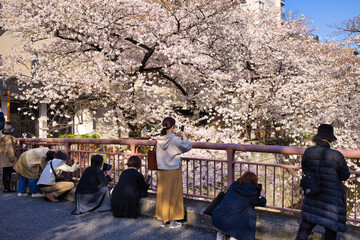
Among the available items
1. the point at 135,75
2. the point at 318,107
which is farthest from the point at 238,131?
the point at 135,75

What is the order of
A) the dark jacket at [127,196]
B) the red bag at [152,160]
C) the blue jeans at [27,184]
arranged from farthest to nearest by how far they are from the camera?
the blue jeans at [27,184] → the dark jacket at [127,196] → the red bag at [152,160]


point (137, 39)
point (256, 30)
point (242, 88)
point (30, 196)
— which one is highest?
point (256, 30)

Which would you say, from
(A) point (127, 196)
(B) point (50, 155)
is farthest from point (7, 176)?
(A) point (127, 196)

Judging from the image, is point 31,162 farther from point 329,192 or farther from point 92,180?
point 329,192

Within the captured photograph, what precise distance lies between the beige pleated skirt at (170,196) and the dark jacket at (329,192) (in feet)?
6.06

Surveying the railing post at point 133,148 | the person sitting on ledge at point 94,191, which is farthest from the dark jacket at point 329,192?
the person sitting on ledge at point 94,191

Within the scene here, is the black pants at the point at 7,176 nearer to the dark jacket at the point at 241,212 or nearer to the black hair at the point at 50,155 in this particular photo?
the black hair at the point at 50,155

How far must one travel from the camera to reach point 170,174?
4504mm

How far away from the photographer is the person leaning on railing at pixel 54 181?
616cm

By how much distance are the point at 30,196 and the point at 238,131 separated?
8.85 metres

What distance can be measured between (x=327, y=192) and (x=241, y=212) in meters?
1.00

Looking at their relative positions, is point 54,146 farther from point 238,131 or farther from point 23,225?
point 238,131

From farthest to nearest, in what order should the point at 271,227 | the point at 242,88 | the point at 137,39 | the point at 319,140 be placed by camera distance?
the point at 242,88, the point at 137,39, the point at 271,227, the point at 319,140

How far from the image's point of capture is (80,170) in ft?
22.0
